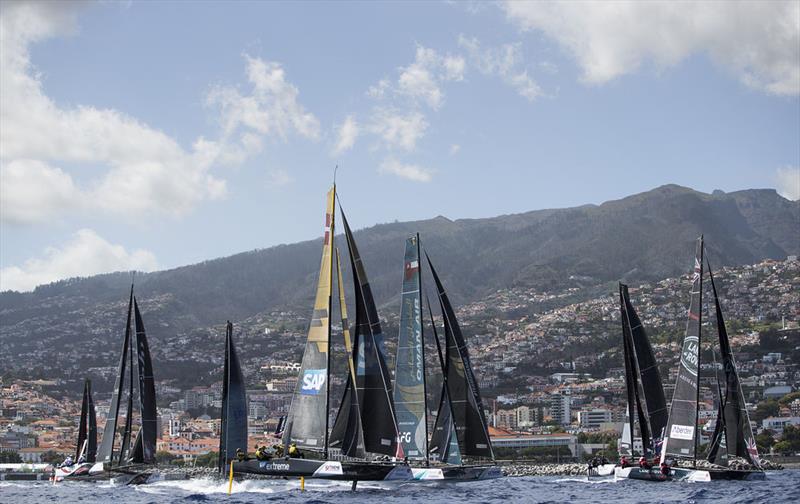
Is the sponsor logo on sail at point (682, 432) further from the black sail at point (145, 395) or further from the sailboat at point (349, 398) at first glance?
the black sail at point (145, 395)

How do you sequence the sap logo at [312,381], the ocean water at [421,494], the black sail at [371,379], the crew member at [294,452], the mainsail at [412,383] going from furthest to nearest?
the mainsail at [412,383], the sap logo at [312,381], the black sail at [371,379], the crew member at [294,452], the ocean water at [421,494]

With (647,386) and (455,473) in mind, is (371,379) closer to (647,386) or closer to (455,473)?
(455,473)

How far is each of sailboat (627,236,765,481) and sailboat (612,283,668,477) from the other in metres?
3.44

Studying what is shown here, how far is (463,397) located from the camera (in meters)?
45.8

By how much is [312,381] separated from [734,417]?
18745 mm

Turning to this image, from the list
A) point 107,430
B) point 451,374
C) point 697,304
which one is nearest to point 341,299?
point 451,374

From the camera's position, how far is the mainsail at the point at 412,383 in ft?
139

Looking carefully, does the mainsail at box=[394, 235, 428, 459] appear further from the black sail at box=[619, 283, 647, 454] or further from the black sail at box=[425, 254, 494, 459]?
the black sail at box=[619, 283, 647, 454]

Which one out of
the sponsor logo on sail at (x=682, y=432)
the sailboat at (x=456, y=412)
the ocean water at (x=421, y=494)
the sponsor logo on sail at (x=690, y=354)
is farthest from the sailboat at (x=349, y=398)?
Result: the sponsor logo on sail at (x=690, y=354)

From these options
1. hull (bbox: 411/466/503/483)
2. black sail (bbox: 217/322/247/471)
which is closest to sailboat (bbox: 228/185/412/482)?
hull (bbox: 411/466/503/483)

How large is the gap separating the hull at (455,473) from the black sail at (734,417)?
34.7 feet

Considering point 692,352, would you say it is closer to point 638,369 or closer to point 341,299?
point 638,369

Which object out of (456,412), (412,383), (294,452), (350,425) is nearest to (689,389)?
(456,412)

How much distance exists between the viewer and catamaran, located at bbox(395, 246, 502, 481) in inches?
1670
